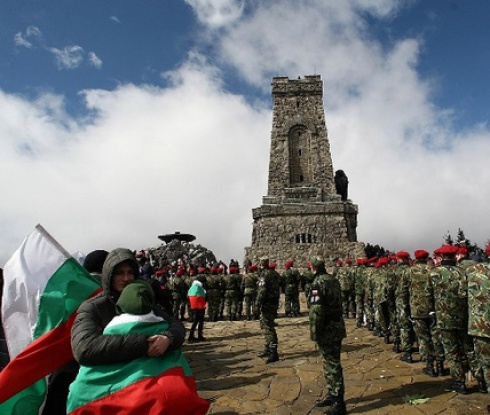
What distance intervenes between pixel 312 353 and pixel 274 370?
1.32m

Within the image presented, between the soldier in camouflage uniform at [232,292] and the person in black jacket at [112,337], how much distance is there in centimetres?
1020

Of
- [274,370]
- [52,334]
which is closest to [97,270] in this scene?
[52,334]

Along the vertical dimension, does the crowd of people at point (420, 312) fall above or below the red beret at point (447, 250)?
below

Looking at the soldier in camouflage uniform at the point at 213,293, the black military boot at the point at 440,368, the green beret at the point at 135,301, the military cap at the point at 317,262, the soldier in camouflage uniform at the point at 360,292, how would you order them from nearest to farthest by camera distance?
the green beret at the point at 135,301 → the military cap at the point at 317,262 → the black military boot at the point at 440,368 → the soldier in camouflage uniform at the point at 360,292 → the soldier in camouflage uniform at the point at 213,293

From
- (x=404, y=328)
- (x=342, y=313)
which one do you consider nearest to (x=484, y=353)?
(x=342, y=313)

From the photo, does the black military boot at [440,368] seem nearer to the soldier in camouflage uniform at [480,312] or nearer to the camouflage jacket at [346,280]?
the soldier in camouflage uniform at [480,312]

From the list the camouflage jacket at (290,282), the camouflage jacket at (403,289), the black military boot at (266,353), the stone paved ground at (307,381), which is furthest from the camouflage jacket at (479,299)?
the camouflage jacket at (290,282)

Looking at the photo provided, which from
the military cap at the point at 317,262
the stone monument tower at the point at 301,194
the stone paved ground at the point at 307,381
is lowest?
the stone paved ground at the point at 307,381

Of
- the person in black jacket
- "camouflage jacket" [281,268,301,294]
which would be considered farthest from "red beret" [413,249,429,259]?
"camouflage jacket" [281,268,301,294]

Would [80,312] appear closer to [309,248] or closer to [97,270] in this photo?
[97,270]

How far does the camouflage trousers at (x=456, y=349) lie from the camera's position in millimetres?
4945

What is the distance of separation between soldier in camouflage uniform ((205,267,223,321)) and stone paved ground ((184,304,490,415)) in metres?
3.66

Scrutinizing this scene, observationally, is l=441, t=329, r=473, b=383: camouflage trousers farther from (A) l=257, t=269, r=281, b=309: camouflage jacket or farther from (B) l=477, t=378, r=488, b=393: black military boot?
(A) l=257, t=269, r=281, b=309: camouflage jacket

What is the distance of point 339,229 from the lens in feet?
83.0
